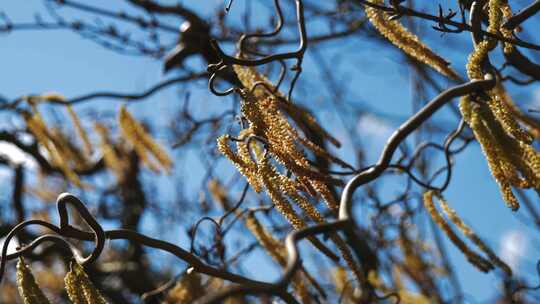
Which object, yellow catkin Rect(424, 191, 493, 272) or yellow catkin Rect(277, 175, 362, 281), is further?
yellow catkin Rect(424, 191, 493, 272)

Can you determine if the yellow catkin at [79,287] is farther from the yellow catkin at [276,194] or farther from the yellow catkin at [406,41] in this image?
the yellow catkin at [406,41]

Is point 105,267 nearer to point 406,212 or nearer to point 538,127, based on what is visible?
point 406,212

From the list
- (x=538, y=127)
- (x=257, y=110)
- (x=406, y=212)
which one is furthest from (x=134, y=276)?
(x=257, y=110)

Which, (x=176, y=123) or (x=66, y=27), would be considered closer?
(x=66, y=27)

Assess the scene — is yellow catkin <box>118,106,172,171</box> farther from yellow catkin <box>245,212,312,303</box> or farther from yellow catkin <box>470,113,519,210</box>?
yellow catkin <box>470,113,519,210</box>

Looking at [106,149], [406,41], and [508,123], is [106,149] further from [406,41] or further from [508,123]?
[508,123]

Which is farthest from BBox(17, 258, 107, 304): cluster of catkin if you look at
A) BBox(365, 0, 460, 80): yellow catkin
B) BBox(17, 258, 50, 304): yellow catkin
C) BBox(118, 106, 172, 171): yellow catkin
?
BBox(118, 106, 172, 171): yellow catkin
